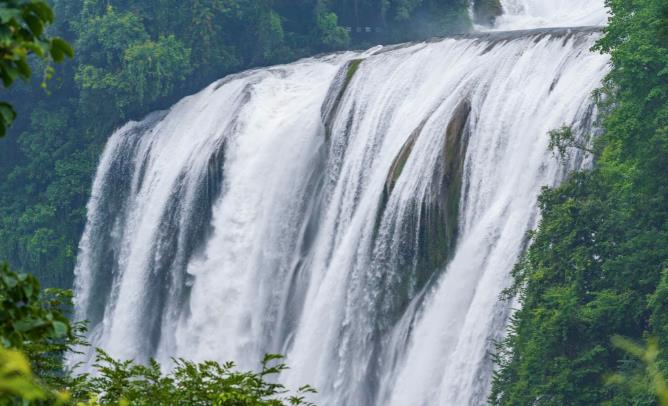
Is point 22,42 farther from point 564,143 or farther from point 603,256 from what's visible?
point 564,143

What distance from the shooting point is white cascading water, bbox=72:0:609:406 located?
24.7 m

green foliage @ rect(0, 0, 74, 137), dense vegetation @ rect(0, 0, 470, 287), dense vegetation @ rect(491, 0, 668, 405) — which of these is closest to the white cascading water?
dense vegetation @ rect(491, 0, 668, 405)

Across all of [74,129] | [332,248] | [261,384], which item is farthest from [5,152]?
[261,384]

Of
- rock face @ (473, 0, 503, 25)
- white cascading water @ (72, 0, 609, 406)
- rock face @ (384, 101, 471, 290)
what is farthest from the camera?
rock face @ (473, 0, 503, 25)

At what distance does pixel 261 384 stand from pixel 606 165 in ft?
39.8

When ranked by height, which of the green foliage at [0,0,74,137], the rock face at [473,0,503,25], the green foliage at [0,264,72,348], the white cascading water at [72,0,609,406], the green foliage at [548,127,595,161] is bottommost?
the white cascading water at [72,0,609,406]

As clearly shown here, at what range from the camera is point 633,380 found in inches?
717

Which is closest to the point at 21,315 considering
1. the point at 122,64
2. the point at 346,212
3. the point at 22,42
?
the point at 22,42

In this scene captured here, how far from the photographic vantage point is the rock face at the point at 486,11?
46562mm

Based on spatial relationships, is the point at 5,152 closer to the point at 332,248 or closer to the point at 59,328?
the point at 332,248

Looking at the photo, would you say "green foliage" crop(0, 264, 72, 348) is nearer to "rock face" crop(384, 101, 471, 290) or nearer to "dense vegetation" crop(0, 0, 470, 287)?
"rock face" crop(384, 101, 471, 290)

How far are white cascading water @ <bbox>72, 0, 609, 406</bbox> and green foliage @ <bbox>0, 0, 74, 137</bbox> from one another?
58.3 feet

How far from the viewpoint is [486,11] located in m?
46.8

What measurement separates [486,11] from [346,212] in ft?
64.2
